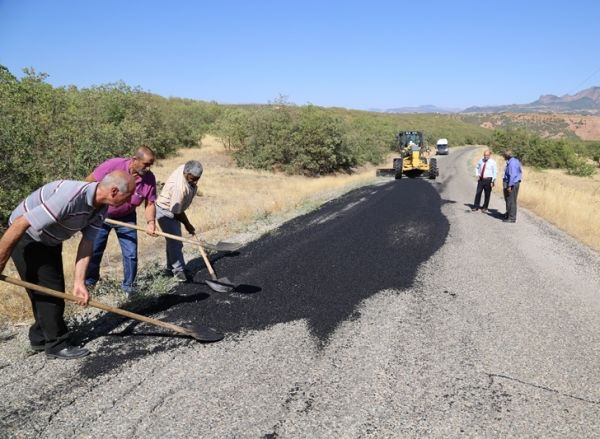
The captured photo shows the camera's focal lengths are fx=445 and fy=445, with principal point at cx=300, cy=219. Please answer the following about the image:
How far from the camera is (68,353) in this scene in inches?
146

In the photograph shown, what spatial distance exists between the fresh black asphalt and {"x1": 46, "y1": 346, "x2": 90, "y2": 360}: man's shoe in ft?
0.38

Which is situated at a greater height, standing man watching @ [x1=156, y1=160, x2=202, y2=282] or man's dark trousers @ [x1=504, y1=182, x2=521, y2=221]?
standing man watching @ [x1=156, y1=160, x2=202, y2=282]

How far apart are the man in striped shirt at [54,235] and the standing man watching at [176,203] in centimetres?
172

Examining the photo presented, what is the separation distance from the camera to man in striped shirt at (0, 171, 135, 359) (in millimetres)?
3309

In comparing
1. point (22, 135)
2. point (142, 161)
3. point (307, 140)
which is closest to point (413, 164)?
point (307, 140)

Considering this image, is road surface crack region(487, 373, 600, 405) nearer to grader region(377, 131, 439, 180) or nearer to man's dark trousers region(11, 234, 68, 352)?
man's dark trousers region(11, 234, 68, 352)

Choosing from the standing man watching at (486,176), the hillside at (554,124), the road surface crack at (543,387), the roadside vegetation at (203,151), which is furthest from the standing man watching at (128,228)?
the hillside at (554,124)

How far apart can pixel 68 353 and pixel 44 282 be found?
24.7 inches

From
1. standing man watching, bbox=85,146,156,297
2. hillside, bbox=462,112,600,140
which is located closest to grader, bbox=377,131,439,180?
standing man watching, bbox=85,146,156,297

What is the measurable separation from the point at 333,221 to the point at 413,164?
13.2 meters

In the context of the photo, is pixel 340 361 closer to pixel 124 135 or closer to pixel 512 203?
pixel 512 203

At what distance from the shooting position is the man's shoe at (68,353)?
3.69 m

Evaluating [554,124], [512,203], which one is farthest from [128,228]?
[554,124]

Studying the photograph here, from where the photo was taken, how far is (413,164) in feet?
72.4
